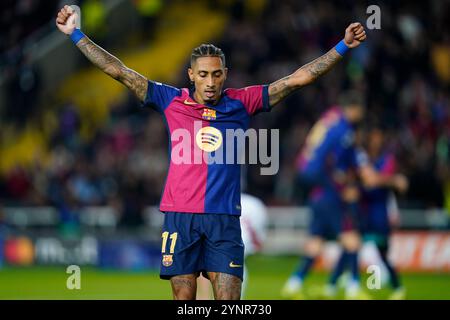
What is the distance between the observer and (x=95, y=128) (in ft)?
81.9

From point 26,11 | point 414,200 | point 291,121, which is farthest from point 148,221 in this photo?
point 26,11

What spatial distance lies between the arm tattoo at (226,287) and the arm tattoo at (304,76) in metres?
1.33

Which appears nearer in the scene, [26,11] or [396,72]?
[396,72]

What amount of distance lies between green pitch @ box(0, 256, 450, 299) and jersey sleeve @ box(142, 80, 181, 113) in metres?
6.09

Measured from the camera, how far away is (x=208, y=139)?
776cm

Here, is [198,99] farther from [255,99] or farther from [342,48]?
[342,48]

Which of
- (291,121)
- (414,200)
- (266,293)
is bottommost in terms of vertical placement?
(266,293)

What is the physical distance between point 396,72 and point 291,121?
260 centimetres

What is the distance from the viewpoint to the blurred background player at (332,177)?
14055mm

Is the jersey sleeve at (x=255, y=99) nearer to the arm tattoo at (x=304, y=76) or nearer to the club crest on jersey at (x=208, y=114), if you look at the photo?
the arm tattoo at (x=304, y=76)

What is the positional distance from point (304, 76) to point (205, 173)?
3.36 ft

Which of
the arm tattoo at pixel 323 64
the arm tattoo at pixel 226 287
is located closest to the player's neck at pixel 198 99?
the arm tattoo at pixel 323 64

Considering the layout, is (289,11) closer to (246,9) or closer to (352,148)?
(246,9)
